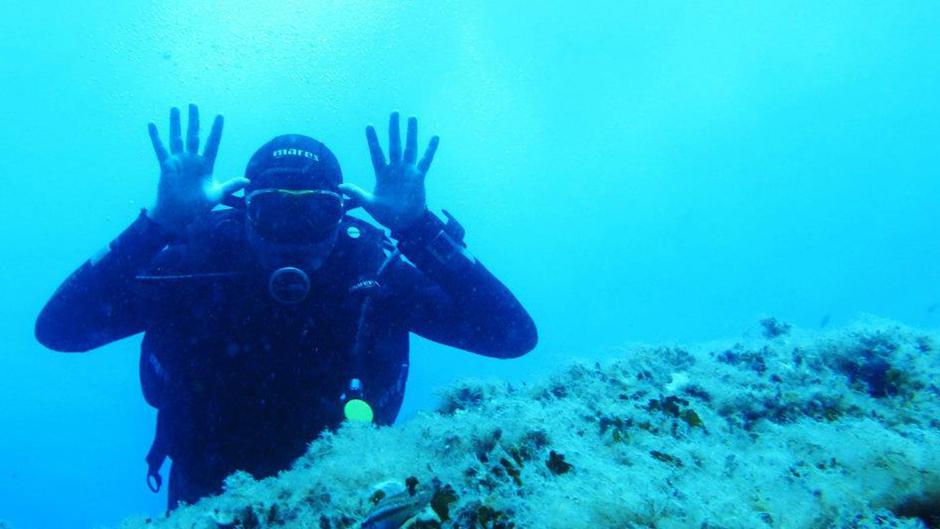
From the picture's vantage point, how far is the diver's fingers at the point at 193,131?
14.5 ft

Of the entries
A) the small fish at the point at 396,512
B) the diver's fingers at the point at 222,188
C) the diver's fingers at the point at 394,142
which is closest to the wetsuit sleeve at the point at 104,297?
the diver's fingers at the point at 222,188

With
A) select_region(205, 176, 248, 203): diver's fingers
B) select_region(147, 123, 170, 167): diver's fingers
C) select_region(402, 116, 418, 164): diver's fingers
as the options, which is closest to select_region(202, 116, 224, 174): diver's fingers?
select_region(205, 176, 248, 203): diver's fingers

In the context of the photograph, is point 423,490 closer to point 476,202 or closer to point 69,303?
point 69,303

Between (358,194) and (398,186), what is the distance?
37cm

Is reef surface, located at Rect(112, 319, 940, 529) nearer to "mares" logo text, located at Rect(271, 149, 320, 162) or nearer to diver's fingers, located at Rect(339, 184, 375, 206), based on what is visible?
diver's fingers, located at Rect(339, 184, 375, 206)

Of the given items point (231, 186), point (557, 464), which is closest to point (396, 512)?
point (557, 464)

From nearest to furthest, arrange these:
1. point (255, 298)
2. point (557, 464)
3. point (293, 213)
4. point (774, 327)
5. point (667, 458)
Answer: point (557, 464) → point (667, 458) → point (293, 213) → point (255, 298) → point (774, 327)

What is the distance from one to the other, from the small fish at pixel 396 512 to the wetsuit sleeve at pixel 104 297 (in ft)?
12.0

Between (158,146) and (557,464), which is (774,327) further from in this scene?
(158,146)

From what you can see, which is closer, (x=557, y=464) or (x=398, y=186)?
(x=557, y=464)

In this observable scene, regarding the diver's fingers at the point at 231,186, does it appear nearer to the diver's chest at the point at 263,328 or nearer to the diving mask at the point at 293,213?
the diving mask at the point at 293,213

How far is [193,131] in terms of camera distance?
448 centimetres

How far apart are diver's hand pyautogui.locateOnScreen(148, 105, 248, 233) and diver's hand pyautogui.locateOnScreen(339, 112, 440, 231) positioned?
3.64ft

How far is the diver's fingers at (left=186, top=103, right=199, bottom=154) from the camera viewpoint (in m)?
4.43
